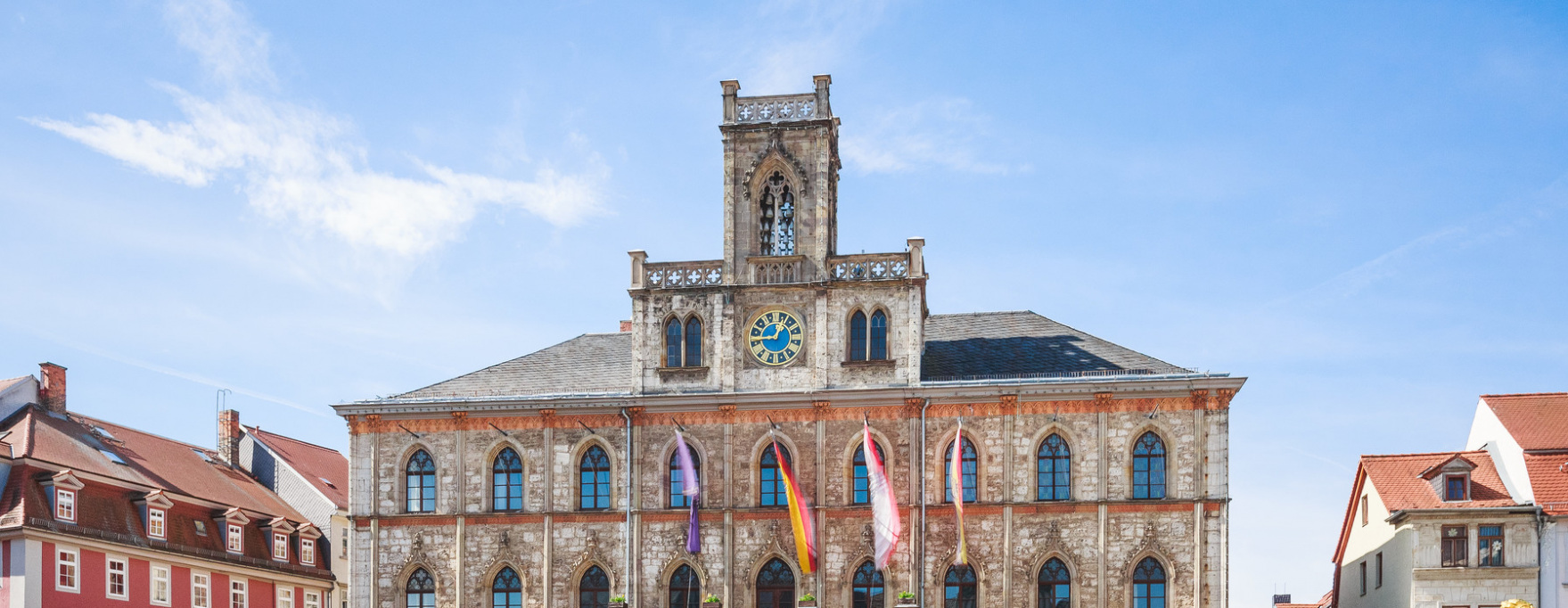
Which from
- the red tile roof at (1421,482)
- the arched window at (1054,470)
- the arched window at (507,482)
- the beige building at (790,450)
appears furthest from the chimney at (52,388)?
the red tile roof at (1421,482)

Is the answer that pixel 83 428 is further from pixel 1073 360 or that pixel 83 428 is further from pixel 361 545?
pixel 1073 360

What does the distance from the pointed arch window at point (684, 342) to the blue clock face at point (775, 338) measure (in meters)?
1.73

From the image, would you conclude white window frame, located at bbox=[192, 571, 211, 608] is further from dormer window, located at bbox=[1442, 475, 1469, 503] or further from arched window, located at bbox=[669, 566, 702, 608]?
dormer window, located at bbox=[1442, 475, 1469, 503]

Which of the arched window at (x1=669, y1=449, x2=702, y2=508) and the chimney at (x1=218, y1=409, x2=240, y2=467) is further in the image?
the chimney at (x1=218, y1=409, x2=240, y2=467)

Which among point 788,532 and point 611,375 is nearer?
point 788,532

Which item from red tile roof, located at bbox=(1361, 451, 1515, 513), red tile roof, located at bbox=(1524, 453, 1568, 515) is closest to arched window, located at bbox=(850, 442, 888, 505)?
red tile roof, located at bbox=(1361, 451, 1515, 513)

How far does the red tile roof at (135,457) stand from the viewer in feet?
192

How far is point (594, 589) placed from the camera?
5378cm

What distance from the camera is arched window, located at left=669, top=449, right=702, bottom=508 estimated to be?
5409 cm

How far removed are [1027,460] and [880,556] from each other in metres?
5.47

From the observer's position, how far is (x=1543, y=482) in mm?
54750

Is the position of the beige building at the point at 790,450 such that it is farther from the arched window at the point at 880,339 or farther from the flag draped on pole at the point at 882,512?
the flag draped on pole at the point at 882,512

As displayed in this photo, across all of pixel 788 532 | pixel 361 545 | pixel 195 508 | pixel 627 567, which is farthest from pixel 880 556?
pixel 195 508

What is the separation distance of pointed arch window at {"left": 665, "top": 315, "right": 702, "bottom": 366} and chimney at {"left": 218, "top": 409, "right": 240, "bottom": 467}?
26.5 m
